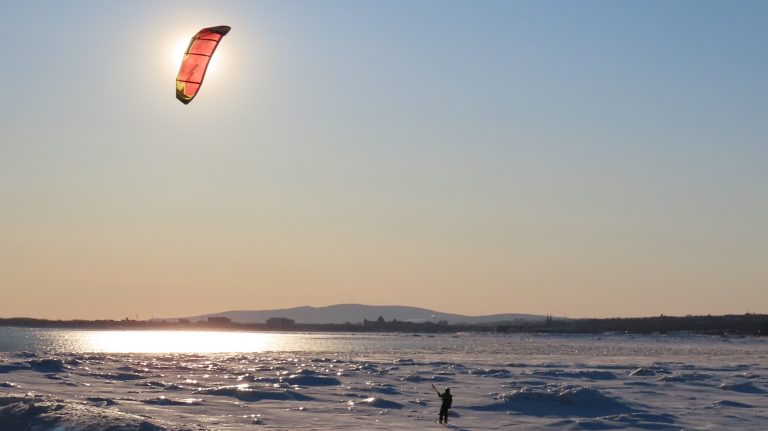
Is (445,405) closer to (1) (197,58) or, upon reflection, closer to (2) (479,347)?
(1) (197,58)

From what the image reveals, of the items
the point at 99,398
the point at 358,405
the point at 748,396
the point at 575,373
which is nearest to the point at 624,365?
the point at 575,373

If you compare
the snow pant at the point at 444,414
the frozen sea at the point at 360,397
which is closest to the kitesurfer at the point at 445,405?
the snow pant at the point at 444,414

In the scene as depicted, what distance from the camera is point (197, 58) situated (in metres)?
21.7

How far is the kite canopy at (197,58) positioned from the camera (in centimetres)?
2094

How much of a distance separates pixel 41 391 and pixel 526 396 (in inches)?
536

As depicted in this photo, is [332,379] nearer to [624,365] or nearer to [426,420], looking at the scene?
[426,420]

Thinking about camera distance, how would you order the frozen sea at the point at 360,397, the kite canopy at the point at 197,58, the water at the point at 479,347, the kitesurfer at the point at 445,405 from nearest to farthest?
the kite canopy at the point at 197,58, the frozen sea at the point at 360,397, the kitesurfer at the point at 445,405, the water at the point at 479,347

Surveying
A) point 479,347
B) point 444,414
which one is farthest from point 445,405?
point 479,347

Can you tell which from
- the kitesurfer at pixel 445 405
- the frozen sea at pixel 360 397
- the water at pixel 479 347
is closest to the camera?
the frozen sea at pixel 360 397

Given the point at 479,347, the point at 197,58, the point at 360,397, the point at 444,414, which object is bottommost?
the point at 444,414

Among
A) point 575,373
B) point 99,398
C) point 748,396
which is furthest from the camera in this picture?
point 575,373

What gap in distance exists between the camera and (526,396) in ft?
90.6

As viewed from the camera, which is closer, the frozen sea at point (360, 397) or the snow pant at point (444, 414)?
the frozen sea at point (360, 397)

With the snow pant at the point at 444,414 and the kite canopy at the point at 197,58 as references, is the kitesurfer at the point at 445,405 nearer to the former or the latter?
the snow pant at the point at 444,414
